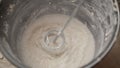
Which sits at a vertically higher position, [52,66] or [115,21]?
[115,21]

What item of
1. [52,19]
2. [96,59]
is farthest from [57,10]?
[96,59]

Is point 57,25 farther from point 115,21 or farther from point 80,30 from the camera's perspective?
point 115,21

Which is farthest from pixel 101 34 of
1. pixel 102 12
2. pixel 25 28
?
pixel 25 28

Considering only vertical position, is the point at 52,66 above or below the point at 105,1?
below

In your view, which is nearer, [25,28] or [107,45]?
[107,45]

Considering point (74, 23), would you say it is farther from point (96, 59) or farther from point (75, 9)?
point (96, 59)

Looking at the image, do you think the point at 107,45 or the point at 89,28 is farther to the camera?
the point at 89,28
